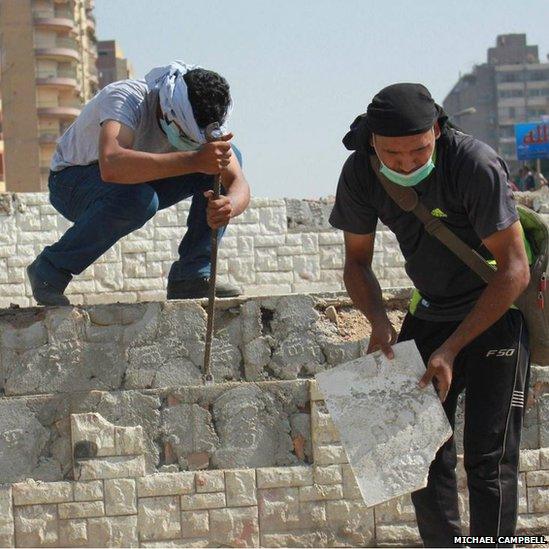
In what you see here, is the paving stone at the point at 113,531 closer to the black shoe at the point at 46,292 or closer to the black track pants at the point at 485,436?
the black shoe at the point at 46,292

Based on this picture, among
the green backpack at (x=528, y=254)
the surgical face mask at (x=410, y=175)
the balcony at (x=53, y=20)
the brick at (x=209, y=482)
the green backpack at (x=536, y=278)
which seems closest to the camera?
the surgical face mask at (x=410, y=175)

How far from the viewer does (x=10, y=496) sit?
19.0 feet

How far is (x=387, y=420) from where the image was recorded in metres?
4.43

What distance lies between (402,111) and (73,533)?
2751 millimetres

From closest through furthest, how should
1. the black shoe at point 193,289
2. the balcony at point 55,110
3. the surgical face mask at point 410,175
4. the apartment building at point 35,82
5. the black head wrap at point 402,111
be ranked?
the black head wrap at point 402,111
the surgical face mask at point 410,175
the black shoe at point 193,289
the apartment building at point 35,82
the balcony at point 55,110

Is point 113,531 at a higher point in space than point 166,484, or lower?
lower

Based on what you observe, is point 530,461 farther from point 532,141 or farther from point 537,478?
point 532,141

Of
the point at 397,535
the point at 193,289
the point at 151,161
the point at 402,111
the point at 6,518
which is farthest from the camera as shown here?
the point at 193,289

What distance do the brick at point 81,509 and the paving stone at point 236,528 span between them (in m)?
0.52

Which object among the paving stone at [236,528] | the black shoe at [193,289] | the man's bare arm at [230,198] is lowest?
the paving stone at [236,528]

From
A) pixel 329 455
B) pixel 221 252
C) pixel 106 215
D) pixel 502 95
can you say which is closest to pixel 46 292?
pixel 106 215

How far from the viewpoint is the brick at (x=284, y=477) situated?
19.4 feet

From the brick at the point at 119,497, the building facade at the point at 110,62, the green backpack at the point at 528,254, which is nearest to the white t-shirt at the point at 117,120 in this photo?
the brick at the point at 119,497

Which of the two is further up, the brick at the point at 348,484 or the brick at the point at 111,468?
the brick at the point at 111,468
